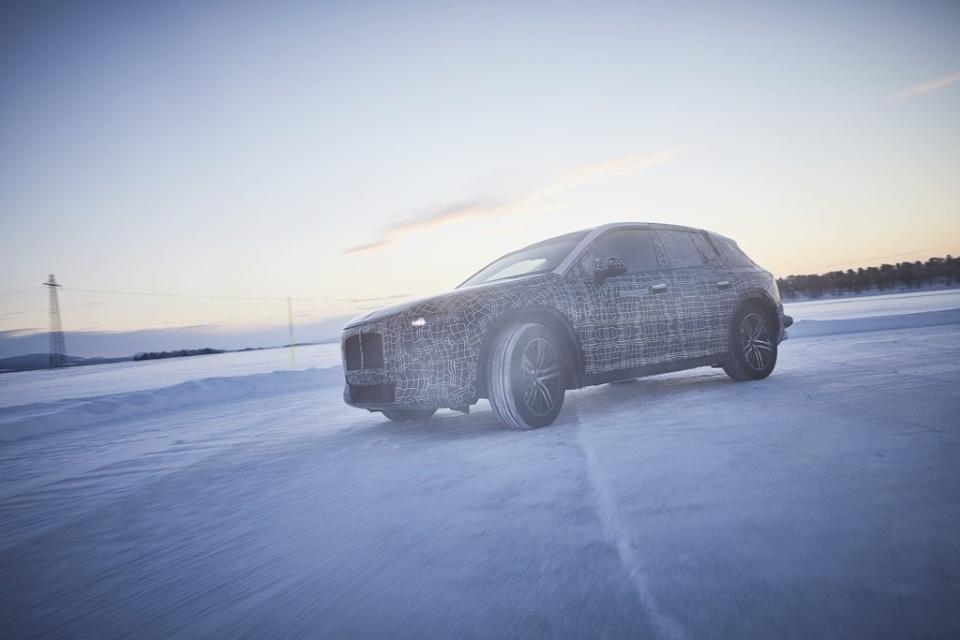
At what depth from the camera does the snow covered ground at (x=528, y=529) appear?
136 cm

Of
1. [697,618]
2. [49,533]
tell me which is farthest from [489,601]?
[49,533]

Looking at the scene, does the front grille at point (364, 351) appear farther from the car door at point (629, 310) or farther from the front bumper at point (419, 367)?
the car door at point (629, 310)

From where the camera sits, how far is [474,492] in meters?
2.49

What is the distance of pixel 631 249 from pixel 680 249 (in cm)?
73

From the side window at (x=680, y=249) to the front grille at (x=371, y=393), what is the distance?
3.16 metres

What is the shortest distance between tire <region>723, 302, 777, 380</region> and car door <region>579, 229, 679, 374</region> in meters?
1.01

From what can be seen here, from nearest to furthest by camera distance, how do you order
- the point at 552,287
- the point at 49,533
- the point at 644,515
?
the point at 644,515
the point at 49,533
the point at 552,287

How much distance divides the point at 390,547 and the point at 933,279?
273ft

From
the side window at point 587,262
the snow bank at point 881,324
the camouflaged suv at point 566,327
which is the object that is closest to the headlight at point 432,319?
the camouflaged suv at point 566,327

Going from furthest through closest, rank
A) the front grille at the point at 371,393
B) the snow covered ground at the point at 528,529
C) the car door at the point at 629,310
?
the car door at the point at 629,310 < the front grille at the point at 371,393 < the snow covered ground at the point at 528,529

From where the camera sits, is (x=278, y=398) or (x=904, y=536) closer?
(x=904, y=536)

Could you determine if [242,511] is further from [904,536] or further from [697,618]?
[904,536]

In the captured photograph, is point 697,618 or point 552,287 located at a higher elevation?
point 552,287

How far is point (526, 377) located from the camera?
13.0ft
